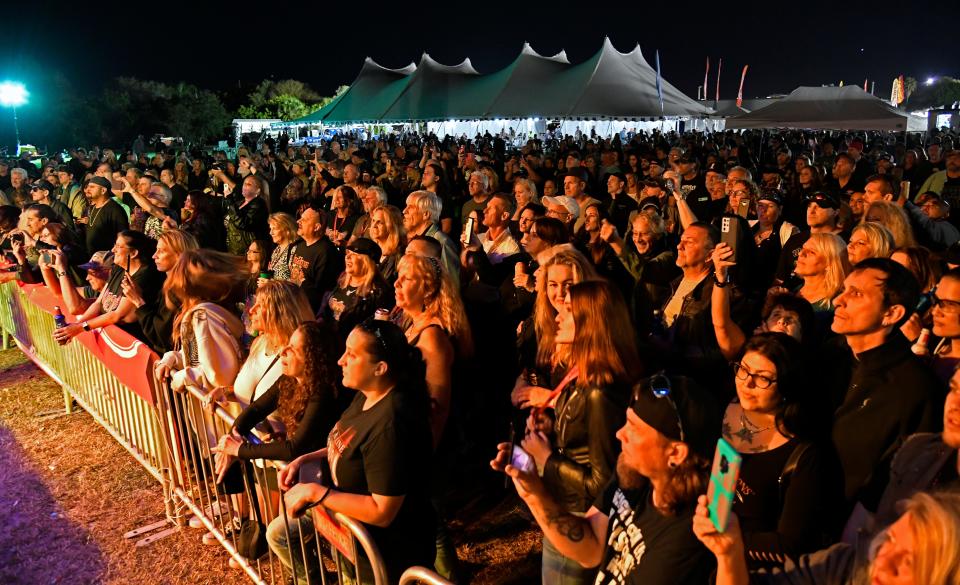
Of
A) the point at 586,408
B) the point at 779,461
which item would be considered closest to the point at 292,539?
the point at 586,408

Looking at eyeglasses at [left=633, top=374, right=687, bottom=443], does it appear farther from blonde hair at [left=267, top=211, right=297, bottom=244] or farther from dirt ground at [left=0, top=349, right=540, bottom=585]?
blonde hair at [left=267, top=211, right=297, bottom=244]

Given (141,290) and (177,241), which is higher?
(177,241)

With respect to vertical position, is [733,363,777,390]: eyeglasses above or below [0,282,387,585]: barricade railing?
above

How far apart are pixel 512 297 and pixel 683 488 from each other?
3186mm

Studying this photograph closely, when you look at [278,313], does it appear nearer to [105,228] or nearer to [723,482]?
[723,482]

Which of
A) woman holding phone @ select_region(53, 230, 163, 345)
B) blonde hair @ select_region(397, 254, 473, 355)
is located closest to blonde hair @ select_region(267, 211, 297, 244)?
woman holding phone @ select_region(53, 230, 163, 345)

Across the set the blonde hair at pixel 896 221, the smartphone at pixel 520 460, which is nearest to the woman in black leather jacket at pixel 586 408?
the smartphone at pixel 520 460

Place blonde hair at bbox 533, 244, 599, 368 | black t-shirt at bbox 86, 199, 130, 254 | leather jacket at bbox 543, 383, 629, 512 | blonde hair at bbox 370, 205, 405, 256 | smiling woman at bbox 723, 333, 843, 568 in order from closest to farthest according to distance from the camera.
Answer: smiling woman at bbox 723, 333, 843, 568
leather jacket at bbox 543, 383, 629, 512
blonde hair at bbox 533, 244, 599, 368
blonde hair at bbox 370, 205, 405, 256
black t-shirt at bbox 86, 199, 130, 254

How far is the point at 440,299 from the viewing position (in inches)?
155

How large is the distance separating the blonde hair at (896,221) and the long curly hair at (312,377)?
353 cm

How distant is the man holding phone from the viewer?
1.97m

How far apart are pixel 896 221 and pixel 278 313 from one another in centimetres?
400

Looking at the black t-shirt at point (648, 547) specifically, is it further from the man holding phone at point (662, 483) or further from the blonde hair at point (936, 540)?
the blonde hair at point (936, 540)

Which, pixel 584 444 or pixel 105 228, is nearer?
pixel 584 444
